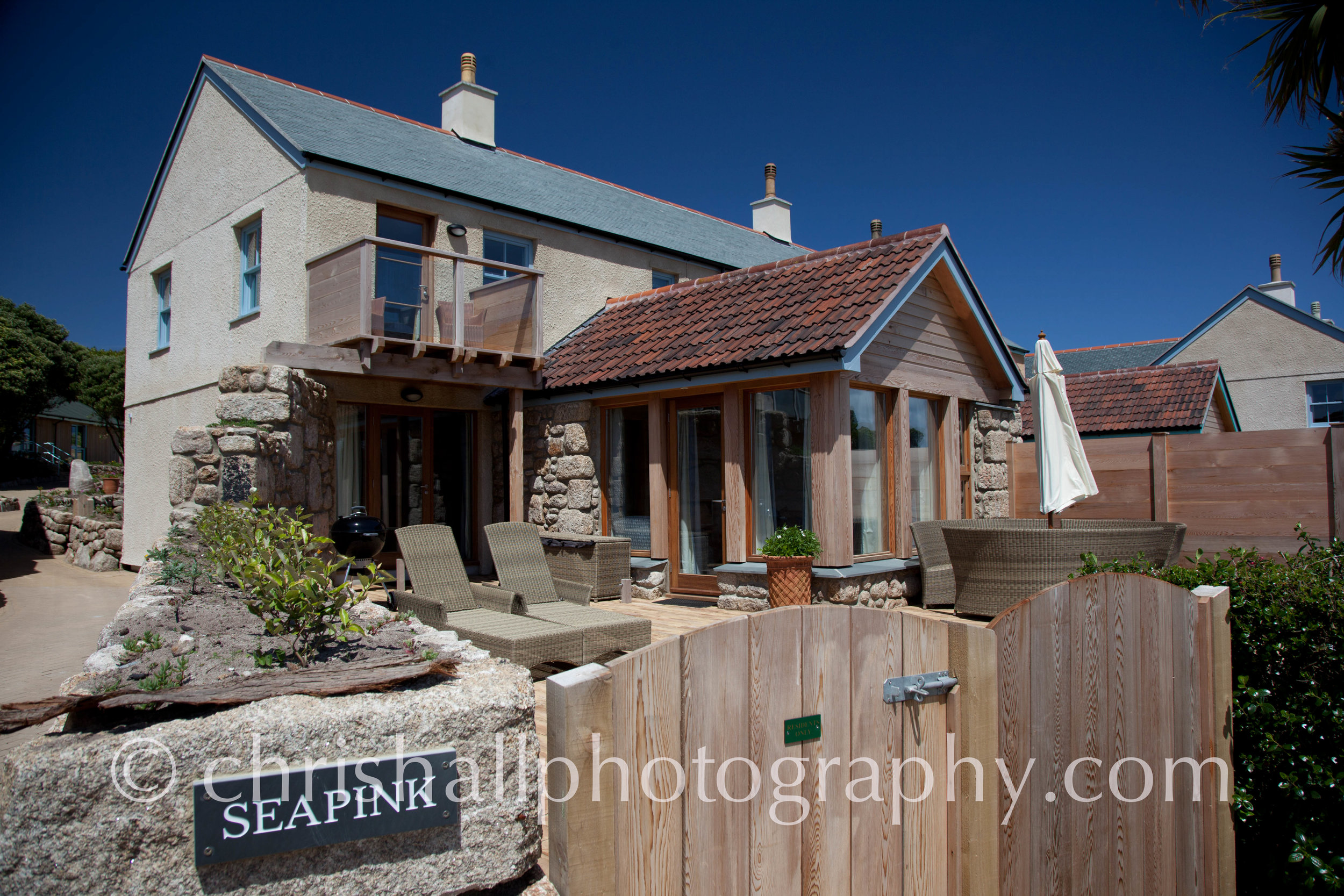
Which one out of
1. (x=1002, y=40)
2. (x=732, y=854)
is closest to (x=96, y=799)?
(x=732, y=854)

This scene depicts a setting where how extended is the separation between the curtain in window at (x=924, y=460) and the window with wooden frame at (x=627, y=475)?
3.49 meters

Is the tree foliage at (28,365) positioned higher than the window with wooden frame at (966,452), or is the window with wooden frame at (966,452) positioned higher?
the tree foliage at (28,365)

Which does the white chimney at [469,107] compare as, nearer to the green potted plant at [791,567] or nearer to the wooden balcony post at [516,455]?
the wooden balcony post at [516,455]

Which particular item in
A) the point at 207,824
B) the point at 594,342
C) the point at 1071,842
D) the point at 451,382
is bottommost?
the point at 1071,842

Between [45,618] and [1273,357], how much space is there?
28019 mm

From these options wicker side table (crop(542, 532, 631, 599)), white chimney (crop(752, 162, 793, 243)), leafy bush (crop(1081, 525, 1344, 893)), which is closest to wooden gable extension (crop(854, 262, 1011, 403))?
wicker side table (crop(542, 532, 631, 599))

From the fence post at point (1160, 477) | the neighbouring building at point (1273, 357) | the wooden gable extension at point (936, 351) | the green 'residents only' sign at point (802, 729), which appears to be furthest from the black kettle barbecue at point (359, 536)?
the neighbouring building at point (1273, 357)

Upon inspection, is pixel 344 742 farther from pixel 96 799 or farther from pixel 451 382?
pixel 451 382

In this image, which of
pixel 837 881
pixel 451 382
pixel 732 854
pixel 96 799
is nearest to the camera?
pixel 96 799

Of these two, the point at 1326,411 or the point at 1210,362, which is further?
the point at 1326,411

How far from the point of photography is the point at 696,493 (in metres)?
9.91

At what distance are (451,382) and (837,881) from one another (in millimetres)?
8759

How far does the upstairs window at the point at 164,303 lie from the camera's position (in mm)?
13703

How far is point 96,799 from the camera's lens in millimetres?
2053
